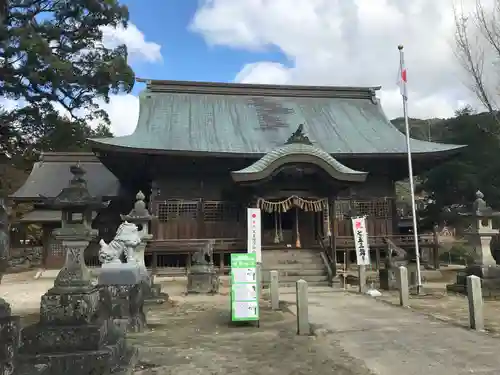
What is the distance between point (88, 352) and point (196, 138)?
16.5m

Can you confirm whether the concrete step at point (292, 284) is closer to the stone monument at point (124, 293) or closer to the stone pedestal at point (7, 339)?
the stone monument at point (124, 293)

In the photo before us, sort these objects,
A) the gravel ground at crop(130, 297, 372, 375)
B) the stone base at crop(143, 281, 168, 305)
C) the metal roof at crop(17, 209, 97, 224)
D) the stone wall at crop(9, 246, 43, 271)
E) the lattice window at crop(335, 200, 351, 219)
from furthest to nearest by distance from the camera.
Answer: the stone wall at crop(9, 246, 43, 271)
the metal roof at crop(17, 209, 97, 224)
the lattice window at crop(335, 200, 351, 219)
the stone base at crop(143, 281, 168, 305)
the gravel ground at crop(130, 297, 372, 375)

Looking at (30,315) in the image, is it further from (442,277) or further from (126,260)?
(442,277)

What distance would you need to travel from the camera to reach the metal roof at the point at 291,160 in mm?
16906

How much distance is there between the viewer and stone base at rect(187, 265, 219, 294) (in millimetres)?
13883

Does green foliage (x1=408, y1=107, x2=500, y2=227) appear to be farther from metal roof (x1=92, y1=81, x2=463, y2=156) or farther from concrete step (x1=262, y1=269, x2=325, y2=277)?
concrete step (x1=262, y1=269, x2=325, y2=277)

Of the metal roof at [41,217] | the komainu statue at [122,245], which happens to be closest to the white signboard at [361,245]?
the komainu statue at [122,245]

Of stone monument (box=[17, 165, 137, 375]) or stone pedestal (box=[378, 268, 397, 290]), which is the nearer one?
stone monument (box=[17, 165, 137, 375])

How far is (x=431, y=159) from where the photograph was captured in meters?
20.1

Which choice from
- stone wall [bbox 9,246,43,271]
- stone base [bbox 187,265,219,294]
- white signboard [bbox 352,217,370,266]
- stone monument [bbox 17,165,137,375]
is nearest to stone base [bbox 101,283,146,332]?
stone monument [bbox 17,165,137,375]

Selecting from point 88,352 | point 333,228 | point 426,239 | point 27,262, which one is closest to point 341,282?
point 333,228

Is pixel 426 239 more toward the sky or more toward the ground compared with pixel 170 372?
more toward the sky

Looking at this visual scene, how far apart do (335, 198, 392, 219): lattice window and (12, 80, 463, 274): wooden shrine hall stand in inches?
1.9

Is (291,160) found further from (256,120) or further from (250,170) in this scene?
(256,120)
